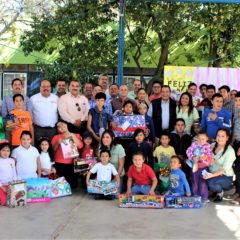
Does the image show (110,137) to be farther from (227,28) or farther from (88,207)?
(227,28)

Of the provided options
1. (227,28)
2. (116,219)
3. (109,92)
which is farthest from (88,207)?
(227,28)

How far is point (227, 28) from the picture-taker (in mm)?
13367

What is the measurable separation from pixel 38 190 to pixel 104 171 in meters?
0.99

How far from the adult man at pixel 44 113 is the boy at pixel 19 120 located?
0.30m

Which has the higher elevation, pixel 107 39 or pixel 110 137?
pixel 107 39

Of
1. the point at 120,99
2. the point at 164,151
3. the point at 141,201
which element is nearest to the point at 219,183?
the point at 164,151

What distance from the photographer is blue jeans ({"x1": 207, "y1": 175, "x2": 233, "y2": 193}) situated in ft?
20.7

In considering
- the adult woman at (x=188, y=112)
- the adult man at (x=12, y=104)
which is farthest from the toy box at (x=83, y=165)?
the adult woman at (x=188, y=112)

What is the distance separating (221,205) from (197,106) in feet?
7.27

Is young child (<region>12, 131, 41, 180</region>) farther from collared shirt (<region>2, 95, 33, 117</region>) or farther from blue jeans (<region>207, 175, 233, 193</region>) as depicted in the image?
blue jeans (<region>207, 175, 233, 193</region>)

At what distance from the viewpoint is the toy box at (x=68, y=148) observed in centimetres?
676

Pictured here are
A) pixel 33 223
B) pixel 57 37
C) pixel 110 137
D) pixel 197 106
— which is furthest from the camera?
pixel 57 37

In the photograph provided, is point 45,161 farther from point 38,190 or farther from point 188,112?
point 188,112

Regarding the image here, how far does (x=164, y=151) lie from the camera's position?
6816mm
